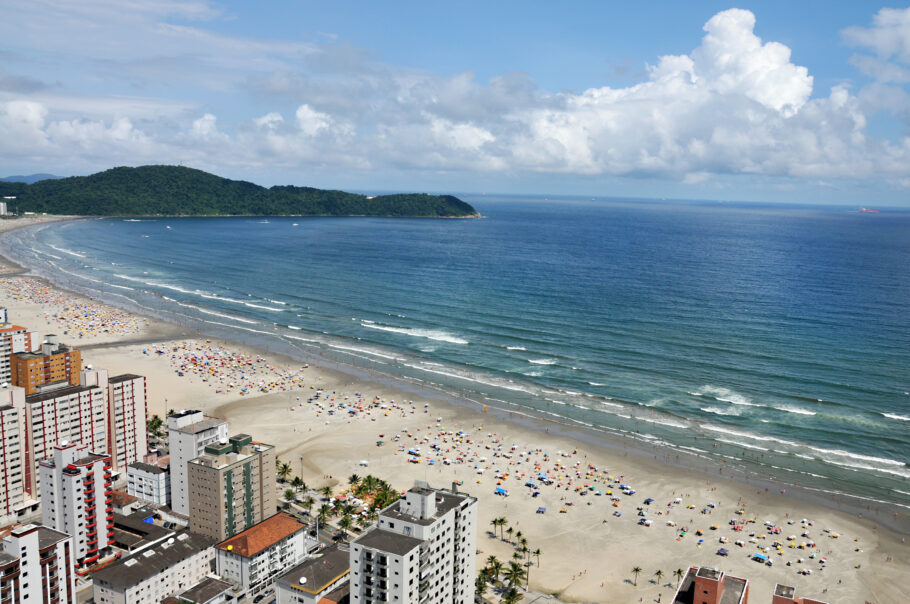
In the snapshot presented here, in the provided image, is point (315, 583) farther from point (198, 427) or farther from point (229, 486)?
point (198, 427)

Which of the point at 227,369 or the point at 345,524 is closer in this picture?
the point at 345,524

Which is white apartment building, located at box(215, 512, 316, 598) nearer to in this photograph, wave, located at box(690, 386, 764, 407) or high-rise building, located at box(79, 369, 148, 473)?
high-rise building, located at box(79, 369, 148, 473)

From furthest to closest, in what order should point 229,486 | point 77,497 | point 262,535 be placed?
point 229,486
point 262,535
point 77,497

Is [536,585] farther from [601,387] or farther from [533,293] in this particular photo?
[533,293]

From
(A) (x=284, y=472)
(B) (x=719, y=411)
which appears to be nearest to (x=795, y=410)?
(B) (x=719, y=411)

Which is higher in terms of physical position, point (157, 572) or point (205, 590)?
point (157, 572)

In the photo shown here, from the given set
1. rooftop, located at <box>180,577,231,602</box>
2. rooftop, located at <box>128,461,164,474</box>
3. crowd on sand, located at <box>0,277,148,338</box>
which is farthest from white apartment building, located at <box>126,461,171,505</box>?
crowd on sand, located at <box>0,277,148,338</box>

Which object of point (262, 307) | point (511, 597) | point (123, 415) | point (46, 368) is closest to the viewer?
point (511, 597)
